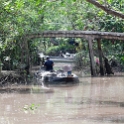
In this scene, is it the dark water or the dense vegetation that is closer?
the dark water

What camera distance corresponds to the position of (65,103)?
661 inches

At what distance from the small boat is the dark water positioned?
1.76 ft

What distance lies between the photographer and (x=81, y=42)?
3684 cm

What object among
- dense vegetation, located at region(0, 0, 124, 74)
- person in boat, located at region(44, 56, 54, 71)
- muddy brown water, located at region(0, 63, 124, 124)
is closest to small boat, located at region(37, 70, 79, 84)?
muddy brown water, located at region(0, 63, 124, 124)

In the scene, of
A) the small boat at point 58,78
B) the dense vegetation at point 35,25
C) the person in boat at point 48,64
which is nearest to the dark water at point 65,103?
the small boat at point 58,78

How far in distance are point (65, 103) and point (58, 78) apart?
794cm

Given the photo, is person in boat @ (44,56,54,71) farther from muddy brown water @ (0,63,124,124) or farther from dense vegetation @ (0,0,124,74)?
muddy brown water @ (0,63,124,124)

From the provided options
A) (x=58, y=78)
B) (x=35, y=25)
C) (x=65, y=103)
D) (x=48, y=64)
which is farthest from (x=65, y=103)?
(x=35, y=25)

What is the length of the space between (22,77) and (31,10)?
12.4 ft

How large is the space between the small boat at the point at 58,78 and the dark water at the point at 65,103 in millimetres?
537

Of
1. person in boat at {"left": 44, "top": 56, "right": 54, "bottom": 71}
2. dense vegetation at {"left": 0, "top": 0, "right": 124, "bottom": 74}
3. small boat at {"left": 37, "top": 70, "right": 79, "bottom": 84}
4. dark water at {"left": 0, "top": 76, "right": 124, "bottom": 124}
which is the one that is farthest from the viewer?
person in boat at {"left": 44, "top": 56, "right": 54, "bottom": 71}

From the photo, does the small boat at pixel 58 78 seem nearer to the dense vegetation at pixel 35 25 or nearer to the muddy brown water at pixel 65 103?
the muddy brown water at pixel 65 103

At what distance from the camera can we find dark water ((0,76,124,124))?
1332 centimetres

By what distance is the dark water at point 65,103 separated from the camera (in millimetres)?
13320
